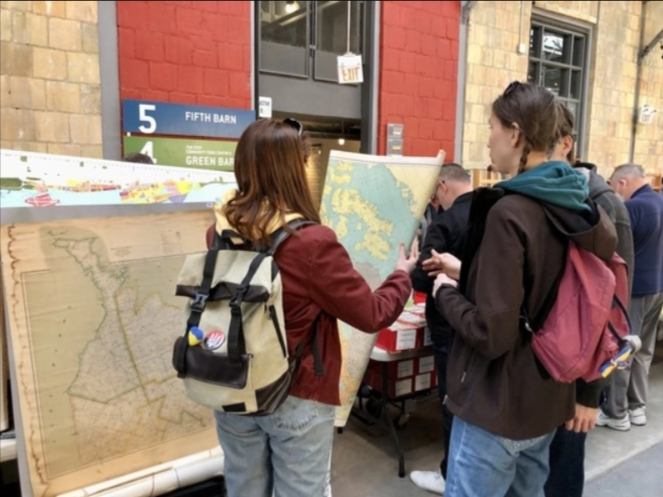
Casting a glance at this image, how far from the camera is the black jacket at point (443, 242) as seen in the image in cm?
213

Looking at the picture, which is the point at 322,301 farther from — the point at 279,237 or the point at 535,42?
the point at 535,42

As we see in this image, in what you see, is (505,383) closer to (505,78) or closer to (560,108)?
(560,108)

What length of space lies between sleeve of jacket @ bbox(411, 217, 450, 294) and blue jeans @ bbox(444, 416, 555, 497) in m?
0.87

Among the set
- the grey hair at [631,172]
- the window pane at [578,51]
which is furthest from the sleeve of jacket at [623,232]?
the window pane at [578,51]

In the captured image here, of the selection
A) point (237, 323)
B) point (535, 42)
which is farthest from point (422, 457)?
point (535, 42)

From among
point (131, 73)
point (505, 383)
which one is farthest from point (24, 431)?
point (131, 73)

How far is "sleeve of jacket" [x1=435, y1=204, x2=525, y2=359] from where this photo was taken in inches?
45.4

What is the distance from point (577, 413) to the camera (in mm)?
1415

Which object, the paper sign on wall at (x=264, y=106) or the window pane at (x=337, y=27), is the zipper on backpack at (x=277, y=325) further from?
the window pane at (x=337, y=27)

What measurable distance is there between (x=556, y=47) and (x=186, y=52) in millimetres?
5269

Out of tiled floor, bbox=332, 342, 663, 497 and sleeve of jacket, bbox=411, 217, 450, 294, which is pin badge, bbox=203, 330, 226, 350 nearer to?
sleeve of jacket, bbox=411, 217, 450, 294

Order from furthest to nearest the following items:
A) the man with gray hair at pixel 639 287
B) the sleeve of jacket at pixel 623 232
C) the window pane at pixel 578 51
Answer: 1. the window pane at pixel 578 51
2. the man with gray hair at pixel 639 287
3. the sleeve of jacket at pixel 623 232

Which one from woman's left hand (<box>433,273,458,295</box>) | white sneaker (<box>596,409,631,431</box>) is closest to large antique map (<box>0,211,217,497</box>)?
woman's left hand (<box>433,273,458,295</box>)

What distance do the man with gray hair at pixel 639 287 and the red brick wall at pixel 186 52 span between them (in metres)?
3.24
